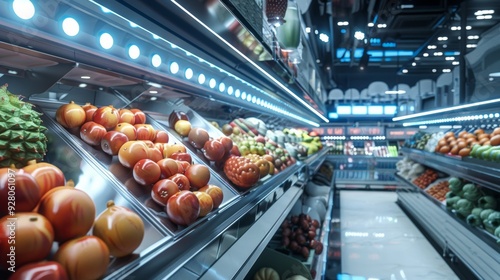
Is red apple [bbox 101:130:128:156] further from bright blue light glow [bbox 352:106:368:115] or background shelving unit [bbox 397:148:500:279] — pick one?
bright blue light glow [bbox 352:106:368:115]

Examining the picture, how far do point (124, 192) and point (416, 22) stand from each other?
8.15 m

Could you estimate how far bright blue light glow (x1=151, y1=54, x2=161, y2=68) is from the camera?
1.44 metres

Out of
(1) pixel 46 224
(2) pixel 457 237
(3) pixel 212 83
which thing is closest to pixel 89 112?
(1) pixel 46 224

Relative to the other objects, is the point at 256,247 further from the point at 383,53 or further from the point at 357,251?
the point at 383,53

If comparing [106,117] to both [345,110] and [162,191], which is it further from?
[345,110]

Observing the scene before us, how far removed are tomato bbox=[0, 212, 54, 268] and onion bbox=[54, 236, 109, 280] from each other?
0.03m

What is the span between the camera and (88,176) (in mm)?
1112

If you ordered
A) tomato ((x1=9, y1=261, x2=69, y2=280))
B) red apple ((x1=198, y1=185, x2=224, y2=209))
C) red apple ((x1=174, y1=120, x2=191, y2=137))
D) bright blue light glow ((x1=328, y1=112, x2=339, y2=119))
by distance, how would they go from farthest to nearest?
bright blue light glow ((x1=328, y1=112, x2=339, y2=119))
red apple ((x1=174, y1=120, x2=191, y2=137))
red apple ((x1=198, y1=185, x2=224, y2=209))
tomato ((x1=9, y1=261, x2=69, y2=280))

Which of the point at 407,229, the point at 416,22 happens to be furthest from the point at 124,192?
the point at 416,22

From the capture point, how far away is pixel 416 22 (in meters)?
7.94

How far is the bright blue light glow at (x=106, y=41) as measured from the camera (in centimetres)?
111

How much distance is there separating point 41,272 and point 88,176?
1.83ft

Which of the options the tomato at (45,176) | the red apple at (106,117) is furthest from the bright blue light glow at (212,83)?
the tomato at (45,176)

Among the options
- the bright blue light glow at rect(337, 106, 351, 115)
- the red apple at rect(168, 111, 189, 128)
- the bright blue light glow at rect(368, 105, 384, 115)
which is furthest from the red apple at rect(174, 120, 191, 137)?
the bright blue light glow at rect(368, 105, 384, 115)
